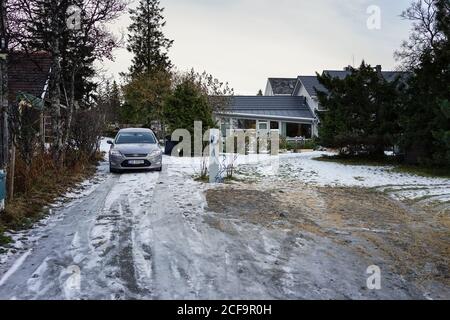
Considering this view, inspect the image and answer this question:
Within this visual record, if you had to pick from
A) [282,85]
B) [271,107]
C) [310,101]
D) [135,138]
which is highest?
[282,85]

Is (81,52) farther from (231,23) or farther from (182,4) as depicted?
(231,23)

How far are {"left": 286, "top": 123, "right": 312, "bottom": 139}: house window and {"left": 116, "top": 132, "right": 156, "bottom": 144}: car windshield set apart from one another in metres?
21.5

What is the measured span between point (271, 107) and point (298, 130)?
3328 mm

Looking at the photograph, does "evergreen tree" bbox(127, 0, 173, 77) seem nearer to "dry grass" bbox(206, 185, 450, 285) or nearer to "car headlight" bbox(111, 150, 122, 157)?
"car headlight" bbox(111, 150, 122, 157)

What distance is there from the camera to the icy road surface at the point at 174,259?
3.85 metres

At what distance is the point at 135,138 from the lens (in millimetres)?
13617

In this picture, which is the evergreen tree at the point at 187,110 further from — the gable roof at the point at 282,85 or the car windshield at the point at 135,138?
the gable roof at the point at 282,85

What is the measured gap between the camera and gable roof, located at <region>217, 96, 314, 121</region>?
1288 inches

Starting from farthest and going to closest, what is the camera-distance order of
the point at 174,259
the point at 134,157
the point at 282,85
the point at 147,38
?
the point at 282,85, the point at 147,38, the point at 134,157, the point at 174,259
